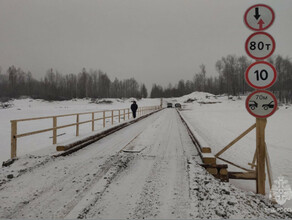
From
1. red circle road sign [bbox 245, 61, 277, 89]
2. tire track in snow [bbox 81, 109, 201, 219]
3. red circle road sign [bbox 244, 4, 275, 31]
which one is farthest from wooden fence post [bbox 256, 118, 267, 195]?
red circle road sign [bbox 244, 4, 275, 31]

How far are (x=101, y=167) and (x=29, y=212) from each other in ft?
6.23

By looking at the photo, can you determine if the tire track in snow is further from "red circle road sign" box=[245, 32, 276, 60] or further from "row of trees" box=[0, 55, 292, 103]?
"row of trees" box=[0, 55, 292, 103]

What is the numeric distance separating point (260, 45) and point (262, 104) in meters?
1.13

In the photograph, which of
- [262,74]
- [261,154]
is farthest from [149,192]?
[262,74]

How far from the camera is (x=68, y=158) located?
519 cm

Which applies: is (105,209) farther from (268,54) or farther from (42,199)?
(268,54)

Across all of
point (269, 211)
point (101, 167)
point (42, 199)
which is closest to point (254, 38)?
point (269, 211)

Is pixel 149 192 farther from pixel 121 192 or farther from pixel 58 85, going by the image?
pixel 58 85

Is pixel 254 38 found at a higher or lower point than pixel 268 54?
higher

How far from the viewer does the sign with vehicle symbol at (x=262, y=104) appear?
3.32 metres

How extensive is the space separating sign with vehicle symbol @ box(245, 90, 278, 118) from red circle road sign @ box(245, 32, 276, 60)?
2.27ft

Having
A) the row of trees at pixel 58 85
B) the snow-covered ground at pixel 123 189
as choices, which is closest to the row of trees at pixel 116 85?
the row of trees at pixel 58 85

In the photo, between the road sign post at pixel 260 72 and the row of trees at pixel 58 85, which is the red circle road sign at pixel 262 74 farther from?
the row of trees at pixel 58 85

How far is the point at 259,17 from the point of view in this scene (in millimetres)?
3504
